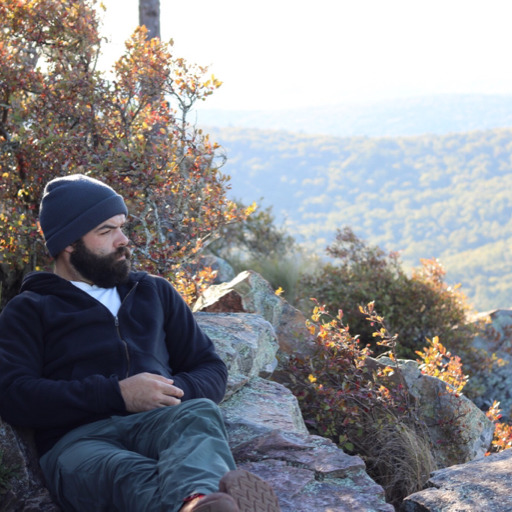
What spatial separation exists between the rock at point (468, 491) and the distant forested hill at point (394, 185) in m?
123

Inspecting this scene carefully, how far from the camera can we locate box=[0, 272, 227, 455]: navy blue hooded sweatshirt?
9.35 ft

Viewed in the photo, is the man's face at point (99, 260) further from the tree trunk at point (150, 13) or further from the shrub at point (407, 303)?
the tree trunk at point (150, 13)

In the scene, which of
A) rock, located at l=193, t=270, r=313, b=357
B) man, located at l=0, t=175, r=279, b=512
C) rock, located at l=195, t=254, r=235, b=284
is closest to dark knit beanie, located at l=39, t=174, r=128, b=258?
man, located at l=0, t=175, r=279, b=512

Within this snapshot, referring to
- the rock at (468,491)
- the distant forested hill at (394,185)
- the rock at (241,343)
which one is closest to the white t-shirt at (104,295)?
the rock at (241,343)

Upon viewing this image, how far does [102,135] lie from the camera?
5.71 m

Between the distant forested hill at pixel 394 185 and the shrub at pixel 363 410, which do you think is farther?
the distant forested hill at pixel 394 185

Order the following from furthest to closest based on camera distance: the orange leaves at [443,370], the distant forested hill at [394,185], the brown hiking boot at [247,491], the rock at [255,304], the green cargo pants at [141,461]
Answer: the distant forested hill at [394,185] < the rock at [255,304] < the orange leaves at [443,370] < the green cargo pants at [141,461] < the brown hiking boot at [247,491]

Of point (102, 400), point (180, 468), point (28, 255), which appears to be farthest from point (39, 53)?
point (180, 468)

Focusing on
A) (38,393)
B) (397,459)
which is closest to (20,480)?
(38,393)

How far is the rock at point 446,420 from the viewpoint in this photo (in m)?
4.77

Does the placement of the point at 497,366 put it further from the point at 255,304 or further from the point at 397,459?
the point at 397,459

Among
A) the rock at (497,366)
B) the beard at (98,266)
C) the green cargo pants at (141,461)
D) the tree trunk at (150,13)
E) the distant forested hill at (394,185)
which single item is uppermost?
the tree trunk at (150,13)

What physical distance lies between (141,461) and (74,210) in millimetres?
1171

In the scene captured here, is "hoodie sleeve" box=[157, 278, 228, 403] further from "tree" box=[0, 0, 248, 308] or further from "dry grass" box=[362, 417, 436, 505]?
"tree" box=[0, 0, 248, 308]
